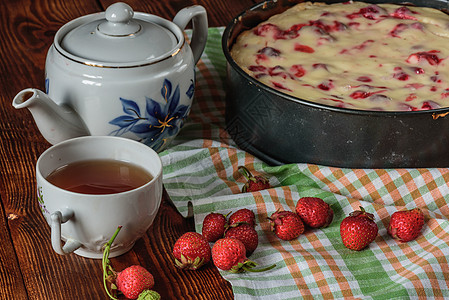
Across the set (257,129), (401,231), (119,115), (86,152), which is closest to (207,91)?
(257,129)

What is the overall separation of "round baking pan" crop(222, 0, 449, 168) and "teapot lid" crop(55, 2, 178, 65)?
0.47 ft

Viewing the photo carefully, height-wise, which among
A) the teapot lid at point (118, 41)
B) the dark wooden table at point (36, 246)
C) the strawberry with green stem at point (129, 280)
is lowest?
the dark wooden table at point (36, 246)

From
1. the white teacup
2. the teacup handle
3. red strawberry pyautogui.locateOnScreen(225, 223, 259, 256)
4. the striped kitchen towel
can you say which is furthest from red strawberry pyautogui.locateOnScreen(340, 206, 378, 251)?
the teacup handle

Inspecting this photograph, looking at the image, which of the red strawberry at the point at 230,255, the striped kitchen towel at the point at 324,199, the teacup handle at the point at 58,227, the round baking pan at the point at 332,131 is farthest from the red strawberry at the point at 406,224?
the teacup handle at the point at 58,227

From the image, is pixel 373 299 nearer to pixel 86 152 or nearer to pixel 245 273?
pixel 245 273

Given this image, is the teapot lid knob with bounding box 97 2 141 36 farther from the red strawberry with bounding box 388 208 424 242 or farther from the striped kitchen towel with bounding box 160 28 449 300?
the red strawberry with bounding box 388 208 424 242

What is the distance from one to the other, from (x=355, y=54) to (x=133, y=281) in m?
0.69

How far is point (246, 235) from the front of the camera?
105 centimetres

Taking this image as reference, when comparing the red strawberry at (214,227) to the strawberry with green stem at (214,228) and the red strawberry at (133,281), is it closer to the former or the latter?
the strawberry with green stem at (214,228)

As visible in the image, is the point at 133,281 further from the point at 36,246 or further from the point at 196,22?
the point at 196,22

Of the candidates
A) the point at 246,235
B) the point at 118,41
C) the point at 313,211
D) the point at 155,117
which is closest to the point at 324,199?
the point at 313,211

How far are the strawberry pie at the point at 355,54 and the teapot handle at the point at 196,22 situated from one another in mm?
78

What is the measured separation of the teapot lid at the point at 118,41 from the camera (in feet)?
3.84

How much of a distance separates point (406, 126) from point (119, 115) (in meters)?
0.46
